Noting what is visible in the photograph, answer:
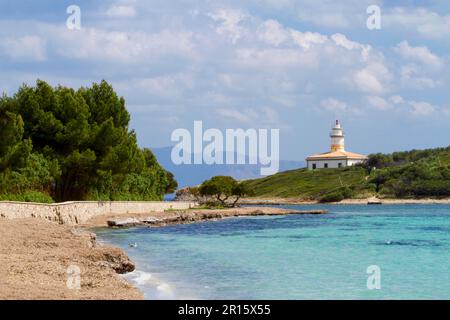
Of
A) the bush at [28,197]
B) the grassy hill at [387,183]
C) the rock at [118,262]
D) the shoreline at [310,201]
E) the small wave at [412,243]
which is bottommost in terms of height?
the small wave at [412,243]

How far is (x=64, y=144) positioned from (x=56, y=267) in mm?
44992

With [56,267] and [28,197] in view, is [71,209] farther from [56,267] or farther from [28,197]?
[56,267]

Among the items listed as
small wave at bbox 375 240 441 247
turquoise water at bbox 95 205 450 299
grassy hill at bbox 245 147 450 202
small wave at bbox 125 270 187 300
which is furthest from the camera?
grassy hill at bbox 245 147 450 202

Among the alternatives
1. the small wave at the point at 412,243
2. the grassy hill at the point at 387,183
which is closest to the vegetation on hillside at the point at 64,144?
Answer: the small wave at the point at 412,243

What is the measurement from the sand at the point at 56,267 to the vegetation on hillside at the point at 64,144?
76.3 ft

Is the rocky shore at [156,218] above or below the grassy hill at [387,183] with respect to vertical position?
below

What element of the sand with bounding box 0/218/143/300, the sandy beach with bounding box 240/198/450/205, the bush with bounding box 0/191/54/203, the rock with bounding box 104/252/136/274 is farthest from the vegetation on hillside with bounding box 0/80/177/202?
the sandy beach with bounding box 240/198/450/205

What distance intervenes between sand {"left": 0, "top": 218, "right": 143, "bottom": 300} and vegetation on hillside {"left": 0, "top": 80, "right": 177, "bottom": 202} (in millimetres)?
23259

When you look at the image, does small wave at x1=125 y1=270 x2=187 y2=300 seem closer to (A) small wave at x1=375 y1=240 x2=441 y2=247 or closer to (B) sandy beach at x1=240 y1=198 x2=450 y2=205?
(A) small wave at x1=375 y1=240 x2=441 y2=247

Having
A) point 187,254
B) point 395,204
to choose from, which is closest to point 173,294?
point 187,254

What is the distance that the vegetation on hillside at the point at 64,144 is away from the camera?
5456cm

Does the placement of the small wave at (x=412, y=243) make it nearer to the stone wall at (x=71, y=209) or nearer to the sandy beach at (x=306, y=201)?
the stone wall at (x=71, y=209)

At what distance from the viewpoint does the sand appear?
16578mm

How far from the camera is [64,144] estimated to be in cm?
6462
